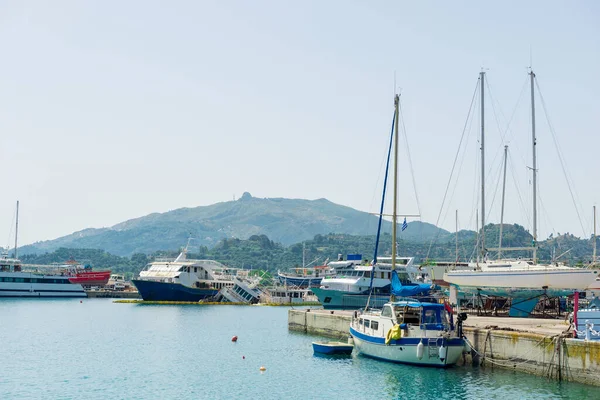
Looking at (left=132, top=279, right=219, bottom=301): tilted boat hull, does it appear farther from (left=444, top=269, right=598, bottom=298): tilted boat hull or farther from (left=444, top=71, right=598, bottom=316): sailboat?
(left=444, top=269, right=598, bottom=298): tilted boat hull

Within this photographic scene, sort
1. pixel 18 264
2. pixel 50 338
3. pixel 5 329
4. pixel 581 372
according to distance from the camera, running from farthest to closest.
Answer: pixel 18 264, pixel 5 329, pixel 50 338, pixel 581 372

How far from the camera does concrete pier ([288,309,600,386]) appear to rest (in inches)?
1171

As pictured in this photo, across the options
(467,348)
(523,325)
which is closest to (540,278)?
(523,325)

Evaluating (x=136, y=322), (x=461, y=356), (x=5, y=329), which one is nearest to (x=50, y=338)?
(x=5, y=329)

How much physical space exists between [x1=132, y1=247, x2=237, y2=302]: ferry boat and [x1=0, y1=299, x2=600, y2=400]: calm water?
4327 cm

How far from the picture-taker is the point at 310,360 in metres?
41.1

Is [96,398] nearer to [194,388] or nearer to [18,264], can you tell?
[194,388]

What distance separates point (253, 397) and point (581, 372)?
14.6 metres

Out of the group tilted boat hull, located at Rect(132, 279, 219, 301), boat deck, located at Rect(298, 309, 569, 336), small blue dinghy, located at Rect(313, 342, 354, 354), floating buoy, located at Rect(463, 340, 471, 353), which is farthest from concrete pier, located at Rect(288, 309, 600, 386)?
tilted boat hull, located at Rect(132, 279, 219, 301)

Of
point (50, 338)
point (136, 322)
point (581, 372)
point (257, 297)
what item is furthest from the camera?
point (257, 297)

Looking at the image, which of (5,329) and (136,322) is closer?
(5,329)

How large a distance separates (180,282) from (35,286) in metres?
33.5

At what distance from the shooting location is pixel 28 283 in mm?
121000

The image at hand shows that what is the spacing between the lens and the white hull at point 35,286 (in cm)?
11875
